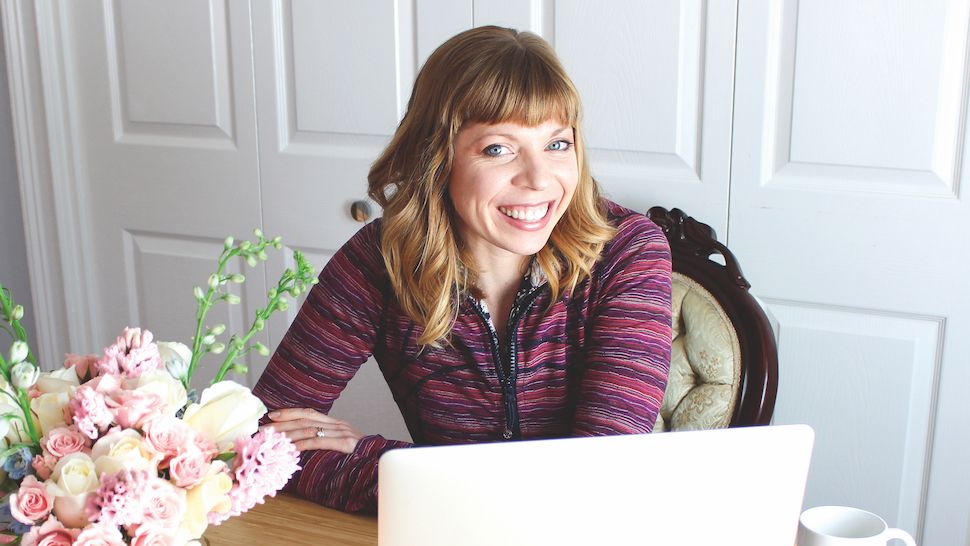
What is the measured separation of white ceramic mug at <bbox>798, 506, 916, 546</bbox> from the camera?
949 millimetres

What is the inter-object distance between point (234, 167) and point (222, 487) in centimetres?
180

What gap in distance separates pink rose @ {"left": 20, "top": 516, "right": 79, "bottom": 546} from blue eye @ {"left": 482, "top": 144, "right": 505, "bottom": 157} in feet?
2.66

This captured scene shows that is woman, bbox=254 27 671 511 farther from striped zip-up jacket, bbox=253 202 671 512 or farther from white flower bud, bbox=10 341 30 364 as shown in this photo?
white flower bud, bbox=10 341 30 364

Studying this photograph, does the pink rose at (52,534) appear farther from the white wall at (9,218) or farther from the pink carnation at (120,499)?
the white wall at (9,218)

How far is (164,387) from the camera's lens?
2.92 feet

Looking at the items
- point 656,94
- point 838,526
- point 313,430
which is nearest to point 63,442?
point 313,430

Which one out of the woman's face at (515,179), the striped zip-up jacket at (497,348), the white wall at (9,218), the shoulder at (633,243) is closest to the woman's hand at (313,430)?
the striped zip-up jacket at (497,348)

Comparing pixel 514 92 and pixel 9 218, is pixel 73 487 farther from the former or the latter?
pixel 9 218

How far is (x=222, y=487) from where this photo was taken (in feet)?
2.86

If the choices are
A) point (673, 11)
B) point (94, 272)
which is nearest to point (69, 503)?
point (673, 11)

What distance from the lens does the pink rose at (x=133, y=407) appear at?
861mm

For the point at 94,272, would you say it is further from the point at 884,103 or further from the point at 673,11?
the point at 884,103

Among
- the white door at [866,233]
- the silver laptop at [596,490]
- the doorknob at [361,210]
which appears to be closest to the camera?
the silver laptop at [596,490]

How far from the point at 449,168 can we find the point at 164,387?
27.5 inches
